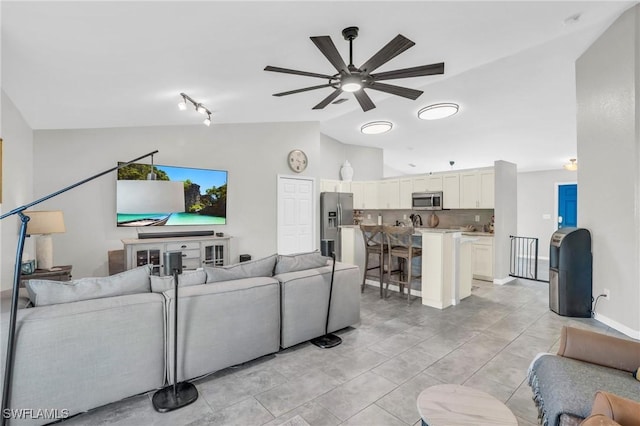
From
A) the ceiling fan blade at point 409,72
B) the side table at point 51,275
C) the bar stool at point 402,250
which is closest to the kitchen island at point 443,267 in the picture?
the bar stool at point 402,250

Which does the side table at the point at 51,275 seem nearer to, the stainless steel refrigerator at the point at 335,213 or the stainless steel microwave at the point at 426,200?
the stainless steel refrigerator at the point at 335,213

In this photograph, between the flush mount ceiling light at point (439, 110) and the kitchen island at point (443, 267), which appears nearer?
the kitchen island at point (443, 267)

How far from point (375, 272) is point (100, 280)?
381cm

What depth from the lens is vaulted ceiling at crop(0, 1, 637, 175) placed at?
2.18 m

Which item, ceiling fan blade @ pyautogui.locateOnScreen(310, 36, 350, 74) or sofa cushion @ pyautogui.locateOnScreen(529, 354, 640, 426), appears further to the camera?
ceiling fan blade @ pyautogui.locateOnScreen(310, 36, 350, 74)

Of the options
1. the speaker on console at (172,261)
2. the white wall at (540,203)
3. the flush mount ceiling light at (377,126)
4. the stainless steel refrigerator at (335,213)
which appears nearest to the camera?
the speaker on console at (172,261)

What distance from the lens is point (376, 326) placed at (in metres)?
3.23

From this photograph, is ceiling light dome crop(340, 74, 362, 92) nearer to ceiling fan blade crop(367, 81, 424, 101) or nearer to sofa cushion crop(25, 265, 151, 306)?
ceiling fan blade crop(367, 81, 424, 101)

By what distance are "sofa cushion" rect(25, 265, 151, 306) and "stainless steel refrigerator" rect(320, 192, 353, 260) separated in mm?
4405

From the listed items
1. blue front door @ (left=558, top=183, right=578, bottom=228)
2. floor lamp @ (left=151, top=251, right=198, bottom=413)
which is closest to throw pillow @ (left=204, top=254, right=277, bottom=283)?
floor lamp @ (left=151, top=251, right=198, bottom=413)

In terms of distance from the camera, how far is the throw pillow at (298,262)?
2.78 meters

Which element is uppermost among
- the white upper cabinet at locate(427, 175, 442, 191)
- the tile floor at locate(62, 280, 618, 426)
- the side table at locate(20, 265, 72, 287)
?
the white upper cabinet at locate(427, 175, 442, 191)

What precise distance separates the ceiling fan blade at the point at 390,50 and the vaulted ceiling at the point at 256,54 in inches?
17.2

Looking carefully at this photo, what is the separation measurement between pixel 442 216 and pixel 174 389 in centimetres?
594
